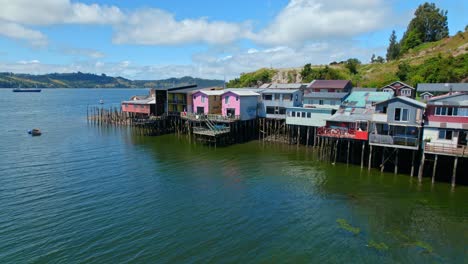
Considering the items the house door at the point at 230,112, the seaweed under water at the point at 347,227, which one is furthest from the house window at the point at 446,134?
the house door at the point at 230,112

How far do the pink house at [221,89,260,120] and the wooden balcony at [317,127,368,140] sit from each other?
52.3 feet

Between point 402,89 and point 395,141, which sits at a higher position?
point 402,89

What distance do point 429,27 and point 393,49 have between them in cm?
1256

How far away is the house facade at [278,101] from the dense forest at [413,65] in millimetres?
33121

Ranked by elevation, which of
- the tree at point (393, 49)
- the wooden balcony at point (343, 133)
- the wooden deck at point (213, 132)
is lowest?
the wooden deck at point (213, 132)

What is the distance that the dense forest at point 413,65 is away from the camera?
6900 centimetres

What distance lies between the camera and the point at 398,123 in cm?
3144

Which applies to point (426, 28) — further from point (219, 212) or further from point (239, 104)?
point (219, 212)

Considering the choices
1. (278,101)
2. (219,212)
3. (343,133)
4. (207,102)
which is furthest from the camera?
(207,102)

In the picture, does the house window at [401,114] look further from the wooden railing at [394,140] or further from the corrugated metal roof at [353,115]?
the corrugated metal roof at [353,115]

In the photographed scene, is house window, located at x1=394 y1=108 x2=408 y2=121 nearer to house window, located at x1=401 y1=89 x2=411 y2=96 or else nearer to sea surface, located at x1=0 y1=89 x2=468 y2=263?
sea surface, located at x1=0 y1=89 x2=468 y2=263

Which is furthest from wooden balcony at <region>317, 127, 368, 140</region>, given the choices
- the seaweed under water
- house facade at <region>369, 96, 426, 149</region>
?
the seaweed under water

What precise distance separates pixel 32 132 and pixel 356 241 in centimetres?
5550

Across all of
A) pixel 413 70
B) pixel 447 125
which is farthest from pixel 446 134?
pixel 413 70
